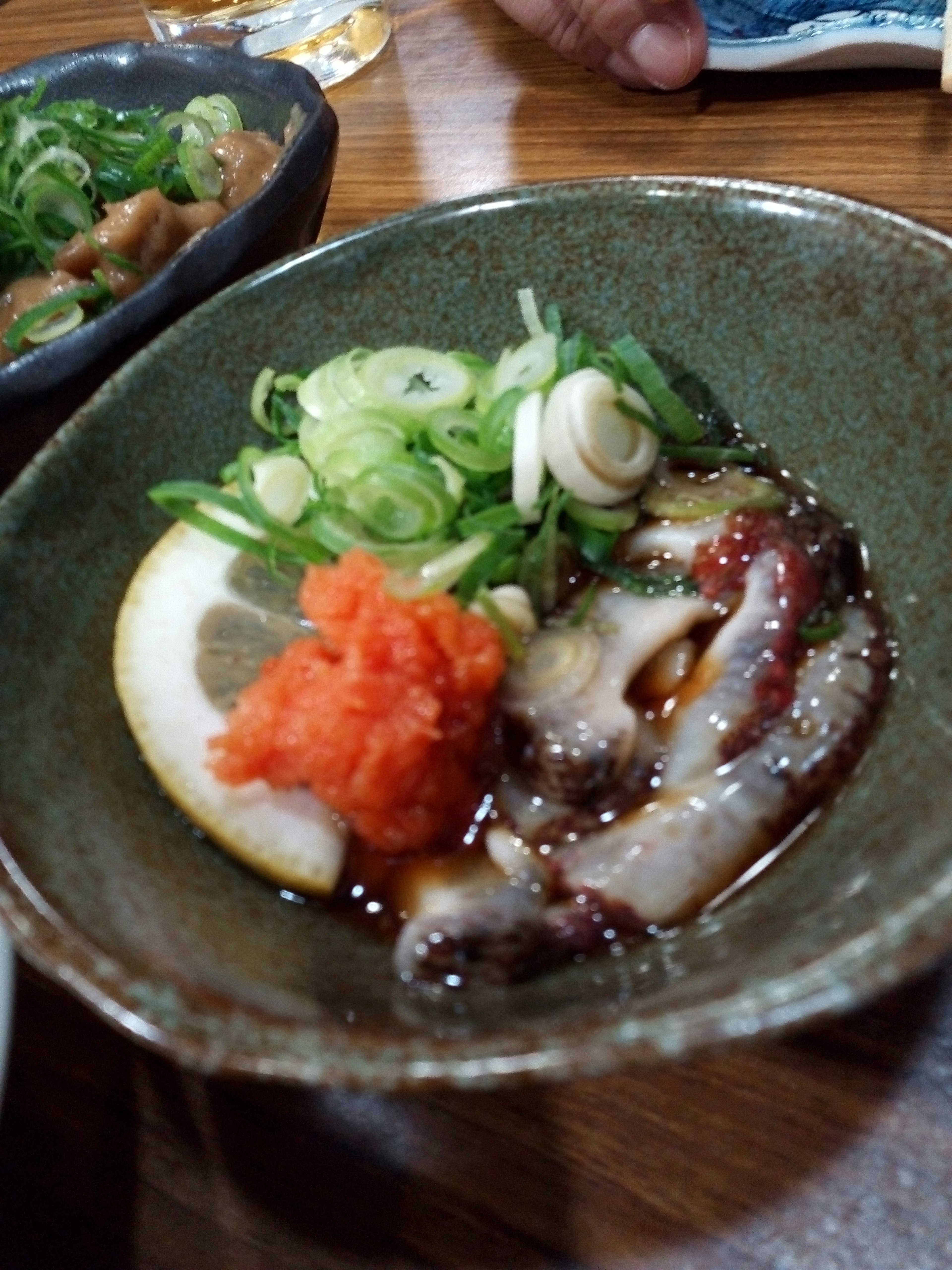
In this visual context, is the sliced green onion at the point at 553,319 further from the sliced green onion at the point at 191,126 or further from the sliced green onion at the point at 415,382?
the sliced green onion at the point at 191,126

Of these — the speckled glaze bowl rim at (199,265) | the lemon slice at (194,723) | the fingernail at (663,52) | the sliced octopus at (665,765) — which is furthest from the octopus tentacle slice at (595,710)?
the fingernail at (663,52)

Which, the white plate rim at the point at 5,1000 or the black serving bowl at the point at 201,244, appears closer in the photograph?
the white plate rim at the point at 5,1000

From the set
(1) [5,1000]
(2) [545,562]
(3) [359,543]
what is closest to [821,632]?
(2) [545,562]

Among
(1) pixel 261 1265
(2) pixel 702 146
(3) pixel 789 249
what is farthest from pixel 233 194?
(1) pixel 261 1265

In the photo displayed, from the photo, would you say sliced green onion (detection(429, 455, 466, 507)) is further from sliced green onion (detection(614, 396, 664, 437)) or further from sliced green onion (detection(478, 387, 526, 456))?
sliced green onion (detection(614, 396, 664, 437))

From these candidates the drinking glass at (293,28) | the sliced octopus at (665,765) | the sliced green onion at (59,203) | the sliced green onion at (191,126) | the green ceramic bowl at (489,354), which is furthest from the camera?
the drinking glass at (293,28)

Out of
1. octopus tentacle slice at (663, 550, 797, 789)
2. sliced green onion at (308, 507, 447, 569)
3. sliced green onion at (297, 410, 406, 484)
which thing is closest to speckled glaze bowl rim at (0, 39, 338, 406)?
sliced green onion at (297, 410, 406, 484)

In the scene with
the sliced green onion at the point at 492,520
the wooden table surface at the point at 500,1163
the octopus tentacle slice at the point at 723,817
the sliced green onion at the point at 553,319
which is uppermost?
the sliced green onion at the point at 553,319

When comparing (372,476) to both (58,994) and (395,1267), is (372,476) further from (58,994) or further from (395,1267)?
(395,1267)
